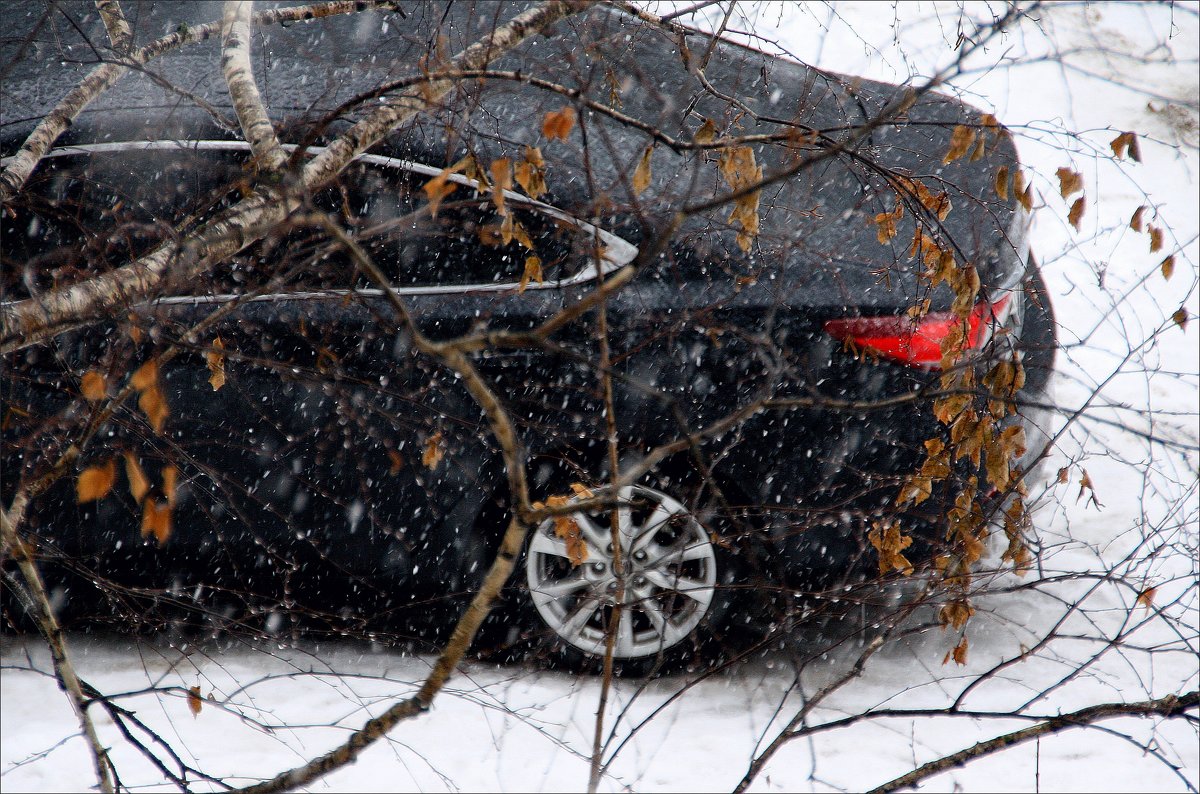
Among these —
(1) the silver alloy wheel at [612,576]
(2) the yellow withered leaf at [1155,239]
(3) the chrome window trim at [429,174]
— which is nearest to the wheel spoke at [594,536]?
(1) the silver alloy wheel at [612,576]

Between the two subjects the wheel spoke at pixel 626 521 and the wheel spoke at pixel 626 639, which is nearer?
the wheel spoke at pixel 626 521

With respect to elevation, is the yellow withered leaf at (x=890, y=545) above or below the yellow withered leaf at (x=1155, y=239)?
below

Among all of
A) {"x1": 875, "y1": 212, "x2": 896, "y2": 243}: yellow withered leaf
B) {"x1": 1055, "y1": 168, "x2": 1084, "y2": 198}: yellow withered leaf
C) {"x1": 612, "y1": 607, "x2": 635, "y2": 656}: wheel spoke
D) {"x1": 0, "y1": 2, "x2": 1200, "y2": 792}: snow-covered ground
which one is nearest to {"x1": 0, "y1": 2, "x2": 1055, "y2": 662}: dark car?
{"x1": 612, "y1": 607, "x2": 635, "y2": 656}: wheel spoke

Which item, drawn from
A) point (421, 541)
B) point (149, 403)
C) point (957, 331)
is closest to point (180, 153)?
point (421, 541)

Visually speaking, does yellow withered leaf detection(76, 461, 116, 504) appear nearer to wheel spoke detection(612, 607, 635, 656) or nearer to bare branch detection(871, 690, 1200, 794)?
bare branch detection(871, 690, 1200, 794)

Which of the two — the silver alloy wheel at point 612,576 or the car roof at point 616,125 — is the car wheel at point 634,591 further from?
the car roof at point 616,125

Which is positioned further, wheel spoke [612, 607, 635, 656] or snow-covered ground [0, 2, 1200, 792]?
wheel spoke [612, 607, 635, 656]

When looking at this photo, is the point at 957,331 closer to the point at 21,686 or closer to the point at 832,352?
the point at 832,352

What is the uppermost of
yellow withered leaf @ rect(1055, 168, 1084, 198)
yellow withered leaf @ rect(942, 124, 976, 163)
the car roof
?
the car roof

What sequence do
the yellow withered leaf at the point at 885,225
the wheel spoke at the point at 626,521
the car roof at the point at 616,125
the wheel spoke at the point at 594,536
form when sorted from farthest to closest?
the wheel spoke at the point at 594,536
the wheel spoke at the point at 626,521
the car roof at the point at 616,125
the yellow withered leaf at the point at 885,225

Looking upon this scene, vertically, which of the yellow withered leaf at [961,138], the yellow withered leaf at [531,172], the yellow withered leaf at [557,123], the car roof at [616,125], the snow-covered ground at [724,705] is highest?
the car roof at [616,125]

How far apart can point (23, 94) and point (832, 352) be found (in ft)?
8.08

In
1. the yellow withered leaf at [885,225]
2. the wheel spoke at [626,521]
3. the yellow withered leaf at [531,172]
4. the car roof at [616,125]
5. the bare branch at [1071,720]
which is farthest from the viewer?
the wheel spoke at [626,521]

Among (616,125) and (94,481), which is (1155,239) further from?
(94,481)
